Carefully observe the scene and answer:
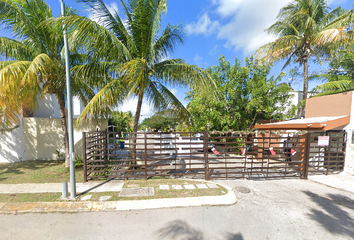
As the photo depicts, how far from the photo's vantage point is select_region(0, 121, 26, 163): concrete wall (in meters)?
8.16

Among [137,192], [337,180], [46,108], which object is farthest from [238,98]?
[46,108]

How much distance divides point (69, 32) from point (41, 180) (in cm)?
509

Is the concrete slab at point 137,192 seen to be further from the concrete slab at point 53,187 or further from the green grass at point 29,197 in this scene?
the green grass at point 29,197

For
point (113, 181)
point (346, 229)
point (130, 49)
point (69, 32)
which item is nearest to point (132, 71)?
point (130, 49)

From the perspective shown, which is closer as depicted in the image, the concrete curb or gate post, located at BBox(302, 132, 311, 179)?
the concrete curb

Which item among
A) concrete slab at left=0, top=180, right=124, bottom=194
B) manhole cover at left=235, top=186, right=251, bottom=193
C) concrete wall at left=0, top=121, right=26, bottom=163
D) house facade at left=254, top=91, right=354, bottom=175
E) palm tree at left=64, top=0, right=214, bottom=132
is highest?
palm tree at left=64, top=0, right=214, bottom=132

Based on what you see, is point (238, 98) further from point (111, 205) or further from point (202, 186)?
point (111, 205)

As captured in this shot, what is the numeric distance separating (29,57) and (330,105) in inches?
547

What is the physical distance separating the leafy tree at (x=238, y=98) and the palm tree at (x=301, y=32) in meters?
1.84

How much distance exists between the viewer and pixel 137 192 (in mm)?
4852

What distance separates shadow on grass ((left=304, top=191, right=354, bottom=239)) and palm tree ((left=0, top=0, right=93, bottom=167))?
849cm

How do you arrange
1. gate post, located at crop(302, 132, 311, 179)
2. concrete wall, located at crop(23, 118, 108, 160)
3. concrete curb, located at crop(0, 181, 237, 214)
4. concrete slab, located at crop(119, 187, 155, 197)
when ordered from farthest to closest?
concrete wall, located at crop(23, 118, 108, 160)
gate post, located at crop(302, 132, 311, 179)
concrete slab, located at crop(119, 187, 155, 197)
concrete curb, located at crop(0, 181, 237, 214)

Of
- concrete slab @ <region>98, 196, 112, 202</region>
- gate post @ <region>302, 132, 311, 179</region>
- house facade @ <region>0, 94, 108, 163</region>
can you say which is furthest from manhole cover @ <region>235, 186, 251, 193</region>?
house facade @ <region>0, 94, 108, 163</region>

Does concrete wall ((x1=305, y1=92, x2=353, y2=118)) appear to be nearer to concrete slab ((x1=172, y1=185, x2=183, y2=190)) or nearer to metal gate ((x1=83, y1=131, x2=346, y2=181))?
metal gate ((x1=83, y1=131, x2=346, y2=181))
